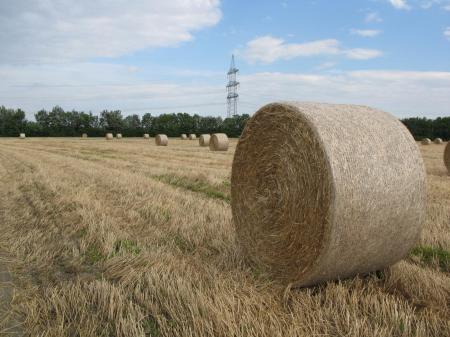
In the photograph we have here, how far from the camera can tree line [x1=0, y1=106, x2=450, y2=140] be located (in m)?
50.1

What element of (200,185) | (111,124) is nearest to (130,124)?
(111,124)

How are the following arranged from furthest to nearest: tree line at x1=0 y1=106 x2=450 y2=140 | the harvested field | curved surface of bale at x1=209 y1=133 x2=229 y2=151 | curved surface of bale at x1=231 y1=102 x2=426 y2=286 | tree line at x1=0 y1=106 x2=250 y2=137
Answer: tree line at x1=0 y1=106 x2=250 y2=137 → tree line at x1=0 y1=106 x2=450 y2=140 → curved surface of bale at x1=209 y1=133 x2=229 y2=151 → curved surface of bale at x1=231 y1=102 x2=426 y2=286 → the harvested field

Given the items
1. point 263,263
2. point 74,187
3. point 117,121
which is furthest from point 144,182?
point 117,121

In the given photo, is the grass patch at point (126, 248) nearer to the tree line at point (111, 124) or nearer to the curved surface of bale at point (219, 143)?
the curved surface of bale at point (219, 143)

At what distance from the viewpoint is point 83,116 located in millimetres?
72562

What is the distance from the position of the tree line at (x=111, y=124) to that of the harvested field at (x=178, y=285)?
48377 mm

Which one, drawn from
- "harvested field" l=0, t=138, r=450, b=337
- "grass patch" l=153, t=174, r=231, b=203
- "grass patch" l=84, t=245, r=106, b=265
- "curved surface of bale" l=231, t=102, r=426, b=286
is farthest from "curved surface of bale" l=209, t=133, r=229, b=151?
"curved surface of bale" l=231, t=102, r=426, b=286

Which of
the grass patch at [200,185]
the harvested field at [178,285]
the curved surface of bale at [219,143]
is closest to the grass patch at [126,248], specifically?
the harvested field at [178,285]

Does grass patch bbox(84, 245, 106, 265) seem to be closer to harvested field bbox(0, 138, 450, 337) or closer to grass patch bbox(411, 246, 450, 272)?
harvested field bbox(0, 138, 450, 337)

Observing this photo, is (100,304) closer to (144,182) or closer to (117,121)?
(144,182)

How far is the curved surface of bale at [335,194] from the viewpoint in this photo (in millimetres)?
3904

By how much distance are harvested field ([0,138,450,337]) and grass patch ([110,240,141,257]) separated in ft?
0.07

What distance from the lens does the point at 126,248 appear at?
5.23 meters

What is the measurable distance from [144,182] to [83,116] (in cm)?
6637
